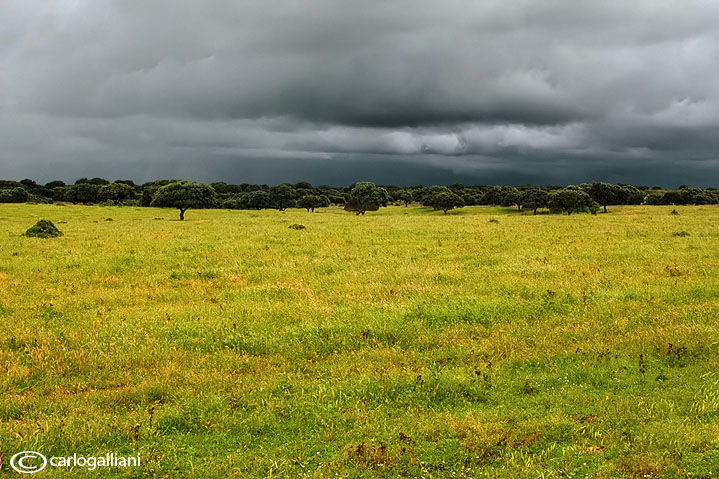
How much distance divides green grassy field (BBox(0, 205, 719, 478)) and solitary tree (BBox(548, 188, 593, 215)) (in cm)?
7477

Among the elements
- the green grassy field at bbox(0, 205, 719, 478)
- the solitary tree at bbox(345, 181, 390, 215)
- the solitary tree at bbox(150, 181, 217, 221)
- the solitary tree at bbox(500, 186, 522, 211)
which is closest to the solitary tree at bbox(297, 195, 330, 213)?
the solitary tree at bbox(345, 181, 390, 215)

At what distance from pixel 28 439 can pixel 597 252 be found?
79.5 feet

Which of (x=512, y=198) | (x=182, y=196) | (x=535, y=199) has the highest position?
(x=512, y=198)

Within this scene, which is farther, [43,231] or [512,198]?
[512,198]

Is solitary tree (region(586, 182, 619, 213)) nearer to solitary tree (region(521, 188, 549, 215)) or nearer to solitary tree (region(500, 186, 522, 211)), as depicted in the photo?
solitary tree (region(521, 188, 549, 215))

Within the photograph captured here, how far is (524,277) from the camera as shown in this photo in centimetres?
1744

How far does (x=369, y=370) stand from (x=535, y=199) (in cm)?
10719

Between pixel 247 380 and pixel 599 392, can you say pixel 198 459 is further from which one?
pixel 599 392

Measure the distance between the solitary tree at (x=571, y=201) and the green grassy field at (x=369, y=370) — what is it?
2944 inches

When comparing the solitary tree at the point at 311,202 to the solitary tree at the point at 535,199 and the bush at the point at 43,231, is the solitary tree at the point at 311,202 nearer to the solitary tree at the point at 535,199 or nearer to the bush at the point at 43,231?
the solitary tree at the point at 535,199

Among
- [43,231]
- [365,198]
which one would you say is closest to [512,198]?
[365,198]

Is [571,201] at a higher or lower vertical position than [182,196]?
higher

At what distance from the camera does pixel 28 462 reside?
6234 mm

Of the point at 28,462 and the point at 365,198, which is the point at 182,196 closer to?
the point at 365,198
